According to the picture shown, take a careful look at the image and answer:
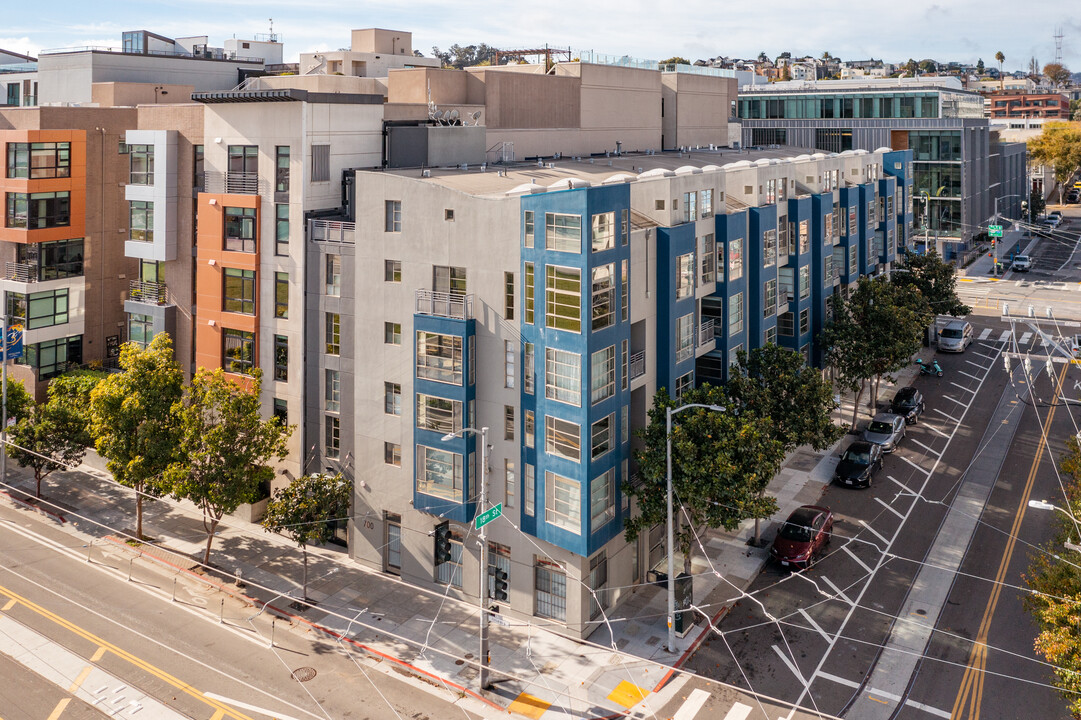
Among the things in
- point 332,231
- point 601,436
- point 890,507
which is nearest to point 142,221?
point 332,231

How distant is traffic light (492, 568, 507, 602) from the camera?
38.1m

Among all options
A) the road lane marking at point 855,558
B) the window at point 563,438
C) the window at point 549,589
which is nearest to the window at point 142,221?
the window at point 563,438

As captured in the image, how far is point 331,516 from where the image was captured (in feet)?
133

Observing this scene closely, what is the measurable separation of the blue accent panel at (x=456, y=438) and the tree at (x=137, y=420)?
1149 cm

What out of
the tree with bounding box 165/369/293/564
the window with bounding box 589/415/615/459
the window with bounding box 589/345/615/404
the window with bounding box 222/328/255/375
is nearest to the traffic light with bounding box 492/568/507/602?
the window with bounding box 589/415/615/459

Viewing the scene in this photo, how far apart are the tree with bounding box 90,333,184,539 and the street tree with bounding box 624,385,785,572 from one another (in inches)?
830

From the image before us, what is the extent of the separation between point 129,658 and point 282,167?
23.7 m

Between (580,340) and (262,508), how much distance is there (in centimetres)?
2200

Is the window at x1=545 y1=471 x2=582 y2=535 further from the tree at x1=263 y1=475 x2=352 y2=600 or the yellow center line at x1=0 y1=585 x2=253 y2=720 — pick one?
the yellow center line at x1=0 y1=585 x2=253 y2=720

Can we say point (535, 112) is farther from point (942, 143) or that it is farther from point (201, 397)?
point (942, 143)

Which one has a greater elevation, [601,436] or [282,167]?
[282,167]

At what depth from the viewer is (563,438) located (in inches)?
1374

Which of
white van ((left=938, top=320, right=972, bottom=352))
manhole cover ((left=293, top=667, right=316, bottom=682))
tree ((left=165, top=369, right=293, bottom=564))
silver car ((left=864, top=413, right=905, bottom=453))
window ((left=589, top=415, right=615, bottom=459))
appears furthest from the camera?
white van ((left=938, top=320, right=972, bottom=352))

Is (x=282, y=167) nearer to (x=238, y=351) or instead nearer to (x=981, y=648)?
(x=238, y=351)
